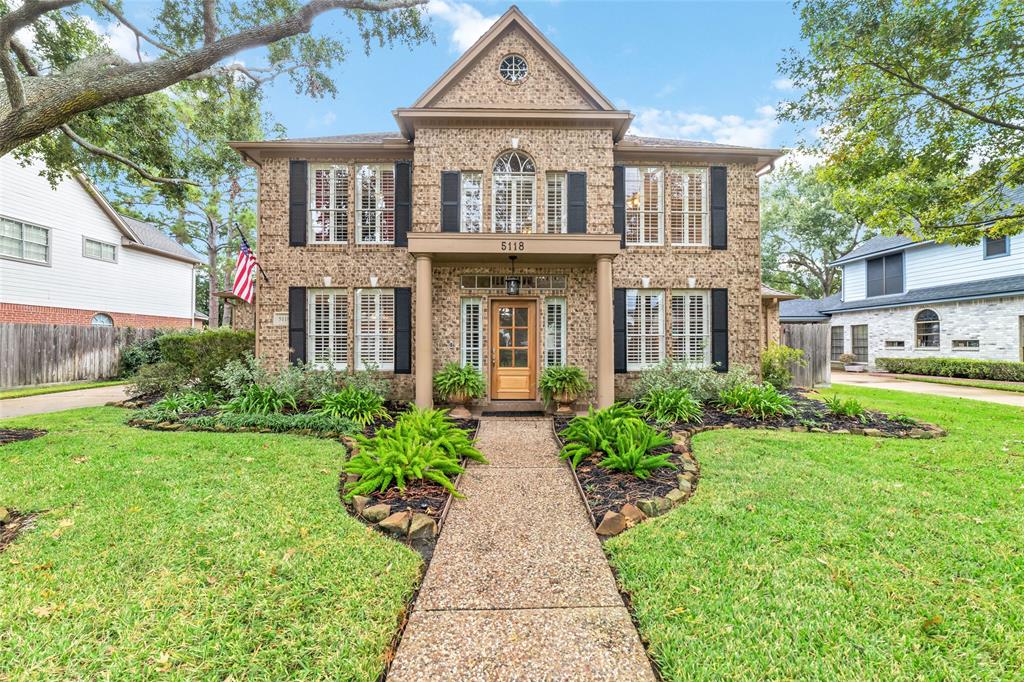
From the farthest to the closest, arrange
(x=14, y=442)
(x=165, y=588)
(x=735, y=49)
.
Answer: (x=735, y=49) → (x=14, y=442) → (x=165, y=588)

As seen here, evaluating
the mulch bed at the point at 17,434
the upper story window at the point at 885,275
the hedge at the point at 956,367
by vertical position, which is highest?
the upper story window at the point at 885,275

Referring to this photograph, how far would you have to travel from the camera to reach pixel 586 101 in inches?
335

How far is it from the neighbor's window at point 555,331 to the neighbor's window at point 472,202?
7.38 feet

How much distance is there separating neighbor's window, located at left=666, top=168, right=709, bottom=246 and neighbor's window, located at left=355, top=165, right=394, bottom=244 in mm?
6365

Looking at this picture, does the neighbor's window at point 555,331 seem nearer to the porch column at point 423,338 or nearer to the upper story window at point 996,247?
the porch column at point 423,338

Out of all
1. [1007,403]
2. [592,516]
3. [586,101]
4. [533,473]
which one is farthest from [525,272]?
[1007,403]

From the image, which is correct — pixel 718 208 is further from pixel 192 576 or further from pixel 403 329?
pixel 192 576

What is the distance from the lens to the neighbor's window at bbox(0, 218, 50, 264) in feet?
40.3

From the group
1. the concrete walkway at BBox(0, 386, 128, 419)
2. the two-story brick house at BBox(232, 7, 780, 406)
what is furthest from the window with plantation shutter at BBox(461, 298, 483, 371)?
the concrete walkway at BBox(0, 386, 128, 419)

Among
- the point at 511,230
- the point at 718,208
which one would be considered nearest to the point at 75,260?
the point at 511,230

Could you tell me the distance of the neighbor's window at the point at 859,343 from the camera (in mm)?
18438

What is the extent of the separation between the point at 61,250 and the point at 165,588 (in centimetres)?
1784

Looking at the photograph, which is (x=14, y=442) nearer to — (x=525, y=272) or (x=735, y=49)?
(x=525, y=272)

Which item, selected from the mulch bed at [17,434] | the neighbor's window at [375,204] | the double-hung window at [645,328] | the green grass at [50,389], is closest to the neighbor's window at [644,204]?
the double-hung window at [645,328]
